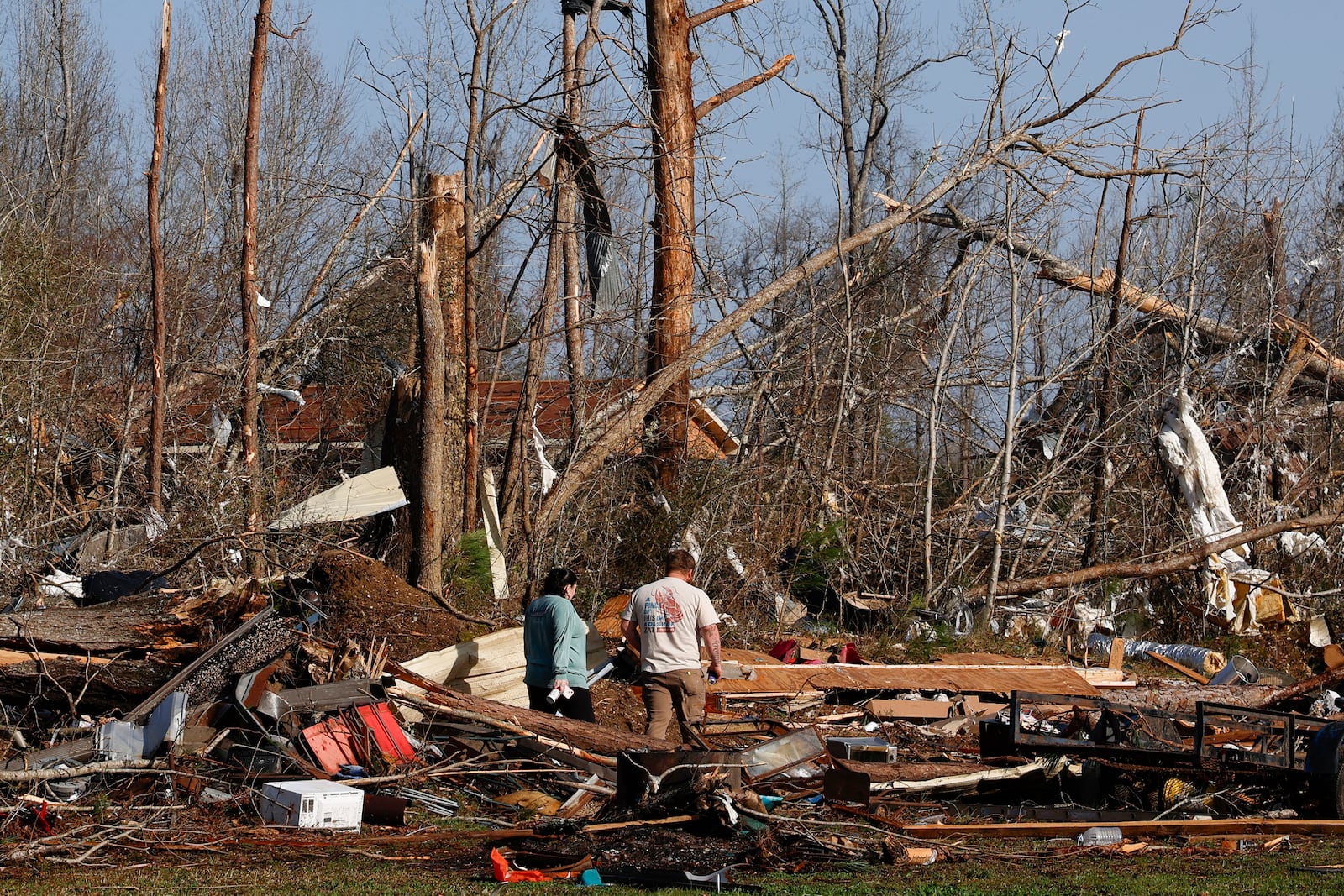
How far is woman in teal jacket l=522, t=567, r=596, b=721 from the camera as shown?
8.58 m

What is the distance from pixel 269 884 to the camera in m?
5.33

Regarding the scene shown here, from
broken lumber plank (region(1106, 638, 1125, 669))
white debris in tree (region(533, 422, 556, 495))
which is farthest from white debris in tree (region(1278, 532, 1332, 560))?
white debris in tree (region(533, 422, 556, 495))

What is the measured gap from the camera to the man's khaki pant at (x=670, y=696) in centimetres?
846

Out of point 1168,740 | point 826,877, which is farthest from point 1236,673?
point 826,877

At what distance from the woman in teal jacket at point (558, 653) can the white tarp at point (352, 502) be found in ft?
10.3

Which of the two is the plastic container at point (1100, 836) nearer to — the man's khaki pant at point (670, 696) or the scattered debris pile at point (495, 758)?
the scattered debris pile at point (495, 758)

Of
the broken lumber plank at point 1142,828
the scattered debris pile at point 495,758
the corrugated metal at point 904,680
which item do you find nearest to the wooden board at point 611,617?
the scattered debris pile at point 495,758

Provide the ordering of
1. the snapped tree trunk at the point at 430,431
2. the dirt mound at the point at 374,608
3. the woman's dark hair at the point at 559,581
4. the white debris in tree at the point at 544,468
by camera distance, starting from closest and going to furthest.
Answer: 1. the woman's dark hair at the point at 559,581
2. the dirt mound at the point at 374,608
3. the snapped tree trunk at the point at 430,431
4. the white debris in tree at the point at 544,468

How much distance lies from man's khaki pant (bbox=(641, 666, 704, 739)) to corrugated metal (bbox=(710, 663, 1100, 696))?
198cm

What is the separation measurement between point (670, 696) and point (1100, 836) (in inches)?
114

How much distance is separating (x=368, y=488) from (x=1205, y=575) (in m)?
9.24

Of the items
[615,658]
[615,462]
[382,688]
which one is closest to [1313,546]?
[615,462]

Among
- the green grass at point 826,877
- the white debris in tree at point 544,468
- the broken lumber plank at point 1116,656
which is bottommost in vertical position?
the green grass at point 826,877

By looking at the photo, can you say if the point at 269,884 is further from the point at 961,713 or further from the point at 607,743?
the point at 961,713
